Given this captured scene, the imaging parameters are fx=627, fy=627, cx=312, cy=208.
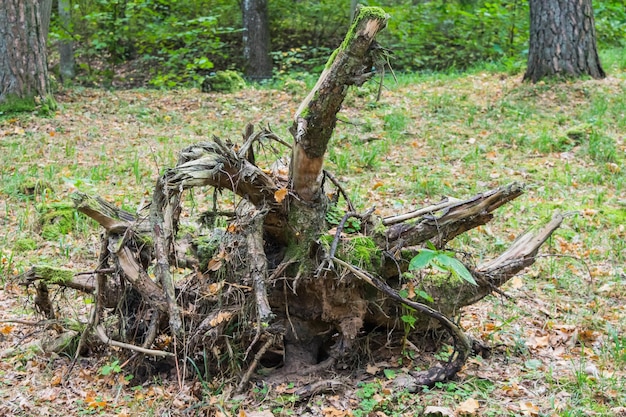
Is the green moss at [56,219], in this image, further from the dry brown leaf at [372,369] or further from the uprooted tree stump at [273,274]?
the dry brown leaf at [372,369]

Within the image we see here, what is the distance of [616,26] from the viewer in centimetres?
1638

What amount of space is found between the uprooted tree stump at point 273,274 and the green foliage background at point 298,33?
10.6 m

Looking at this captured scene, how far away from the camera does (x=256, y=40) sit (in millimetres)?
15180

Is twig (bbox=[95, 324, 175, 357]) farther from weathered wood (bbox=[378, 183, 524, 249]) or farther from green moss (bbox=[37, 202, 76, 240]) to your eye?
green moss (bbox=[37, 202, 76, 240])

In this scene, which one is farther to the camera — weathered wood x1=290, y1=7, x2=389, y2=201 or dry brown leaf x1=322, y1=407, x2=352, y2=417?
dry brown leaf x1=322, y1=407, x2=352, y2=417

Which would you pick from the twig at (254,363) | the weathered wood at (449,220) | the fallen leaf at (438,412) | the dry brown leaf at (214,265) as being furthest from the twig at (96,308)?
the fallen leaf at (438,412)

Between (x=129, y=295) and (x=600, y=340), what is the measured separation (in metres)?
3.19

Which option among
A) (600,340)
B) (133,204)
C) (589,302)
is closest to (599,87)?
(589,302)

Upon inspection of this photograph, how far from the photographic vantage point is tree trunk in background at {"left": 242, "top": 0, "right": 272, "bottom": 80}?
49.2 ft

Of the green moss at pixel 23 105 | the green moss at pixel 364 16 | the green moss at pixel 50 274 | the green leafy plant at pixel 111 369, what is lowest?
the green leafy plant at pixel 111 369

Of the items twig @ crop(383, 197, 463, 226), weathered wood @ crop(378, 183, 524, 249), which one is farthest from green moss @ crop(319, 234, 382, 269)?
twig @ crop(383, 197, 463, 226)

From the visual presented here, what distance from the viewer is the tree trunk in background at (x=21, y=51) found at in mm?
9148

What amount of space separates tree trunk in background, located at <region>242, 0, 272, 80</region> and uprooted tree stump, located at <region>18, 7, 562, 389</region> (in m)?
11.6

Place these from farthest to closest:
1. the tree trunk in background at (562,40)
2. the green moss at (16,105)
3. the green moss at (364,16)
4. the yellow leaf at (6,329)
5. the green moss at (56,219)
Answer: the tree trunk in background at (562,40) < the green moss at (16,105) < the green moss at (56,219) < the yellow leaf at (6,329) < the green moss at (364,16)
